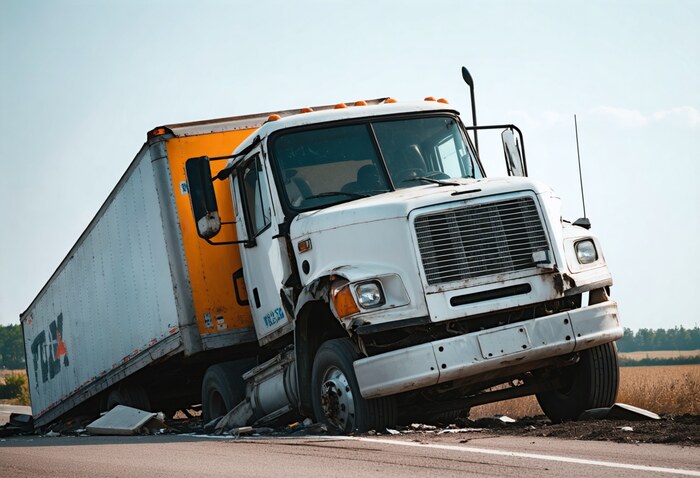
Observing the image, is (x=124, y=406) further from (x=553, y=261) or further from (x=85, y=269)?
(x=553, y=261)

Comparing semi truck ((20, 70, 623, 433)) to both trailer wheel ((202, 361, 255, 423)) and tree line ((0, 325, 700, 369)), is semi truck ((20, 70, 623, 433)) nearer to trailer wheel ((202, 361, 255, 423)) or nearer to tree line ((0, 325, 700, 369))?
trailer wheel ((202, 361, 255, 423))

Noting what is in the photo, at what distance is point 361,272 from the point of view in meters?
9.89

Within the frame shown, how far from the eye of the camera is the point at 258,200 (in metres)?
11.8

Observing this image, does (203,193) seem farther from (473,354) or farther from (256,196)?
(473,354)

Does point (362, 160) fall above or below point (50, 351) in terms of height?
below

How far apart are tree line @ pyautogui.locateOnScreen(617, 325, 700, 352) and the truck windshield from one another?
105 m

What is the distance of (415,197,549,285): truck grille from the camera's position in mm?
9773

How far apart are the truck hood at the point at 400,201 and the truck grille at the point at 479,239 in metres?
0.13

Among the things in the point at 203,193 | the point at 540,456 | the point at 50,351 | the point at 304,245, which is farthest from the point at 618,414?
the point at 50,351

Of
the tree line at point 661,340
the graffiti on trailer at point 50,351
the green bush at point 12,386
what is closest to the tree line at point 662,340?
the tree line at point 661,340

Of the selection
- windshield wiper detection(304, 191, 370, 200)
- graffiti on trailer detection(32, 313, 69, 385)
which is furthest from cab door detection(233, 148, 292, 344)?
graffiti on trailer detection(32, 313, 69, 385)

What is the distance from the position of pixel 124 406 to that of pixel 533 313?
7286 mm

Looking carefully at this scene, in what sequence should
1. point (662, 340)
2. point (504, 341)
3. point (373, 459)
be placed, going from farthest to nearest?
point (662, 340) → point (504, 341) → point (373, 459)

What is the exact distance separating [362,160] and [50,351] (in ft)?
38.5
